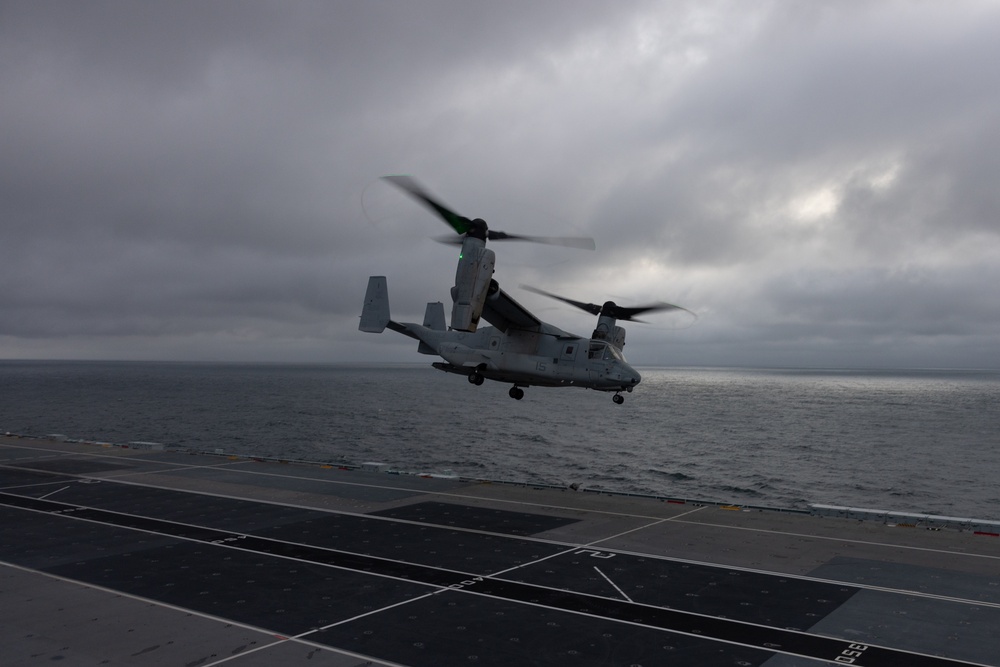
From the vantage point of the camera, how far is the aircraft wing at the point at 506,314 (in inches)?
1054

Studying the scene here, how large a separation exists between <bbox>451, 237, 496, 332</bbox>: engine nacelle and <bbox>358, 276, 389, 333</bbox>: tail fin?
1264 cm

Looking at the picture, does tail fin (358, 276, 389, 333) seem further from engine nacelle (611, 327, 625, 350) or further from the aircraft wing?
engine nacelle (611, 327, 625, 350)

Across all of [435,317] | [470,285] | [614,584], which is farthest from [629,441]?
[614,584]

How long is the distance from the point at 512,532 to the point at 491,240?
Result: 400 inches

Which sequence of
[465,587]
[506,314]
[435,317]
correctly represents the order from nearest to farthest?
[465,587]
[506,314]
[435,317]

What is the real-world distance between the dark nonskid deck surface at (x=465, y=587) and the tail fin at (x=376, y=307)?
1079 cm

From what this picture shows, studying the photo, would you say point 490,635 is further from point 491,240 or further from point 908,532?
point 908,532

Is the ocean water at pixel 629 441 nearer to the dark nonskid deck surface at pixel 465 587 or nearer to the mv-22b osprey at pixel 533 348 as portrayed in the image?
the mv-22b osprey at pixel 533 348

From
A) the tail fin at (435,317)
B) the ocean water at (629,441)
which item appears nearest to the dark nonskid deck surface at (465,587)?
the tail fin at (435,317)

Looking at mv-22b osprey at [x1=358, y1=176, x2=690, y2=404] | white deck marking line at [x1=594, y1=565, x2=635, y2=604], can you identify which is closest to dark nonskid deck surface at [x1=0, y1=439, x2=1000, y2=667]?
white deck marking line at [x1=594, y1=565, x2=635, y2=604]

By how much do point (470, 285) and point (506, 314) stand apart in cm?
486

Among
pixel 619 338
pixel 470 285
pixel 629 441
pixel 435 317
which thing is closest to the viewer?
pixel 470 285

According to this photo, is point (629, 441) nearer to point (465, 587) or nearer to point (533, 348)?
point (533, 348)

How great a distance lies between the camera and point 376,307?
1407 inches
